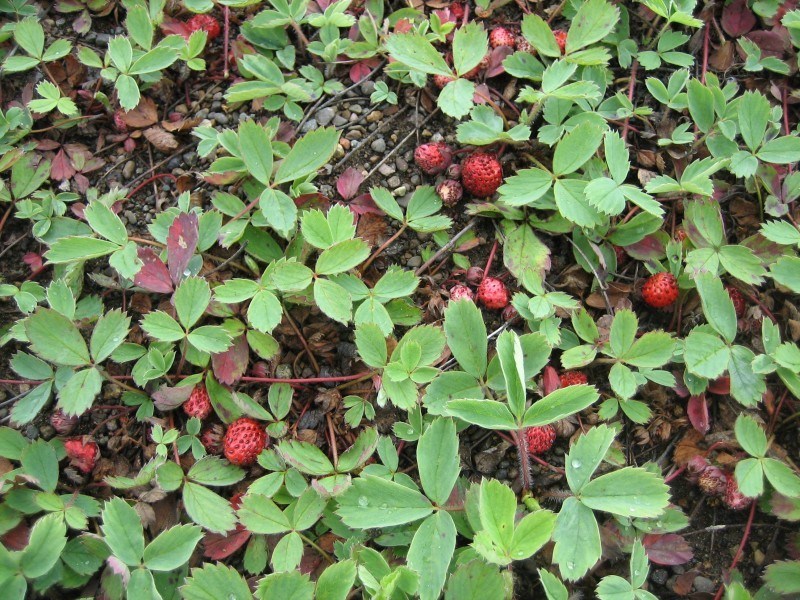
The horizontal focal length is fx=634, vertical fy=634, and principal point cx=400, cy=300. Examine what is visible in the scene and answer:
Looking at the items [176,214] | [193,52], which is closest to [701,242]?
[176,214]

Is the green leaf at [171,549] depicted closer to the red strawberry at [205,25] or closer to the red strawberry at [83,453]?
the red strawberry at [83,453]

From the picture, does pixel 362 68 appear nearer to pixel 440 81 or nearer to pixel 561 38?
pixel 440 81

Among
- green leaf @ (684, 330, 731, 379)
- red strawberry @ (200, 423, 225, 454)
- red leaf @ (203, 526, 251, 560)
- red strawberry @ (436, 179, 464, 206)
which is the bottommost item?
red leaf @ (203, 526, 251, 560)

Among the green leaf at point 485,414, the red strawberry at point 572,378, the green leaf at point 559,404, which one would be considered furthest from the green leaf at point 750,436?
the green leaf at point 485,414

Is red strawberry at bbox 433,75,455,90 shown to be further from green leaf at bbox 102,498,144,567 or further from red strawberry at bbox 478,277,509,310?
green leaf at bbox 102,498,144,567

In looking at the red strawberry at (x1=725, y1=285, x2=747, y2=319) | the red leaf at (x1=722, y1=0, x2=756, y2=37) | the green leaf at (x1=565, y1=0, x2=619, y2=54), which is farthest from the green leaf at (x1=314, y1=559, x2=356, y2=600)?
the red leaf at (x1=722, y1=0, x2=756, y2=37)

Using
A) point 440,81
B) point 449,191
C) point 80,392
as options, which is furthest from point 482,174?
point 80,392

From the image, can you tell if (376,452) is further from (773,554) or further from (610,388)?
(773,554)
